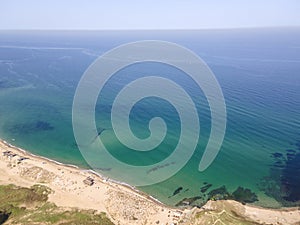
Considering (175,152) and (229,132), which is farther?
(229,132)

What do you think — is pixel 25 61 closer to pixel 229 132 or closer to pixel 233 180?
pixel 229 132

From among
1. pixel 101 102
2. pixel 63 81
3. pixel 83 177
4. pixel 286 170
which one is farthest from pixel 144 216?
pixel 63 81

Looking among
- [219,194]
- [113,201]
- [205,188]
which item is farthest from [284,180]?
Result: [113,201]

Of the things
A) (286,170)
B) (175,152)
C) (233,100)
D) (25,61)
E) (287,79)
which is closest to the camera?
(286,170)

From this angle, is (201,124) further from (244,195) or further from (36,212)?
(36,212)

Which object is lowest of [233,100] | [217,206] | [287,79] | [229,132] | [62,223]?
[62,223]

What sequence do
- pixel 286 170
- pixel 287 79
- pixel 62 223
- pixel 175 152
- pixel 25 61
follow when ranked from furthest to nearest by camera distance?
pixel 25 61 → pixel 287 79 → pixel 175 152 → pixel 286 170 → pixel 62 223
